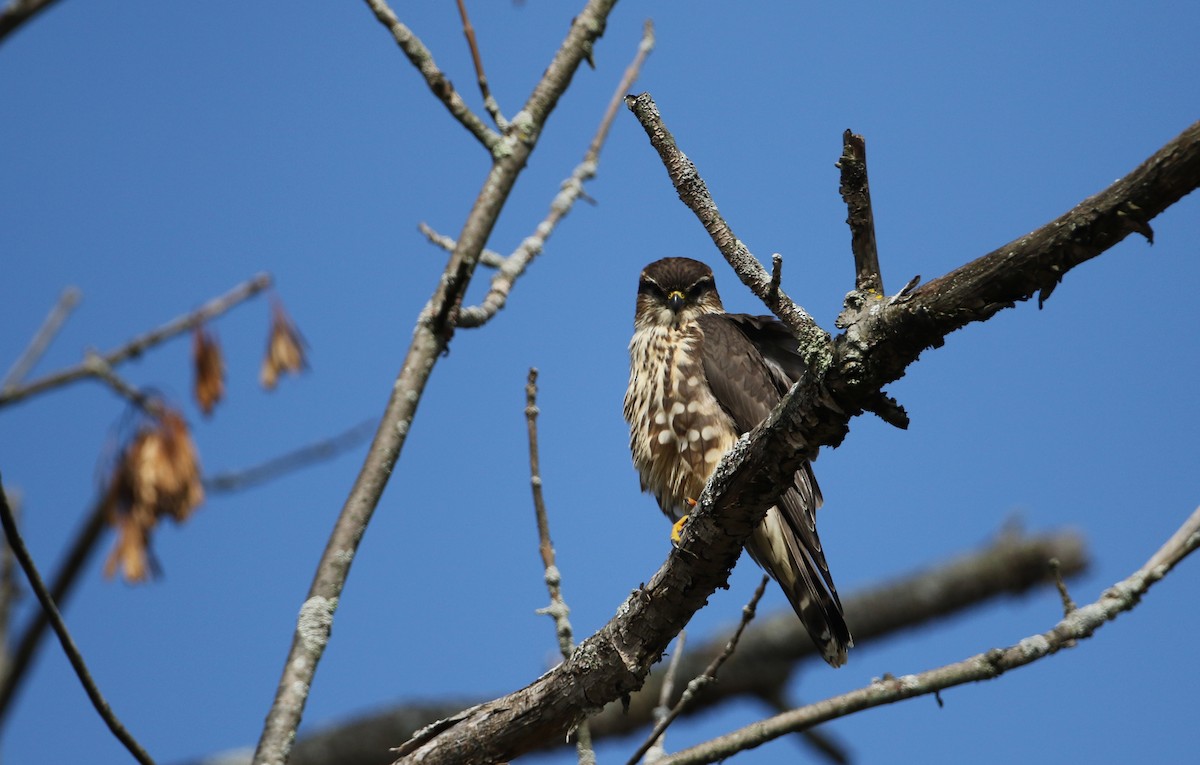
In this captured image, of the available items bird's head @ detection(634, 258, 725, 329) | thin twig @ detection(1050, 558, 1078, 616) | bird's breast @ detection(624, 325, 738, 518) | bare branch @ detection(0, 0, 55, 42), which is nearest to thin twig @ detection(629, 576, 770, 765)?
thin twig @ detection(1050, 558, 1078, 616)

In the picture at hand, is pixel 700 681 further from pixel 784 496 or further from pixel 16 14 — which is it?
pixel 16 14

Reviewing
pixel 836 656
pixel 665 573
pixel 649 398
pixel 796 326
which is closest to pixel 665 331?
pixel 649 398

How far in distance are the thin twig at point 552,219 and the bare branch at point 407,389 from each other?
0.48 feet

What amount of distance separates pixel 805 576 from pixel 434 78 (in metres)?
2.31

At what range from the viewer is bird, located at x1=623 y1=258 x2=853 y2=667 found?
446 centimetres

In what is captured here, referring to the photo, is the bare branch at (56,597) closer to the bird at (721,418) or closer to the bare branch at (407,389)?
the bare branch at (407,389)

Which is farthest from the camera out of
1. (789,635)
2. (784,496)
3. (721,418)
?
(789,635)

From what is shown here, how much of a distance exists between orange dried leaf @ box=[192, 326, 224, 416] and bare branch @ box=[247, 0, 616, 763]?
1.36 metres

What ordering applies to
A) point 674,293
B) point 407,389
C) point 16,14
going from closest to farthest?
1. point 16,14
2. point 407,389
3. point 674,293

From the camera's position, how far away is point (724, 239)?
8.63 feet

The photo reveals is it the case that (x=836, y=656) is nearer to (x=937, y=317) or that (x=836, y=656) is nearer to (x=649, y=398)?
(x=649, y=398)

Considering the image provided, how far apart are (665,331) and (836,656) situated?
1713 millimetres

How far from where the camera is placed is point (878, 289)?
241cm

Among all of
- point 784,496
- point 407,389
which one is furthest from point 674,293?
point 407,389
